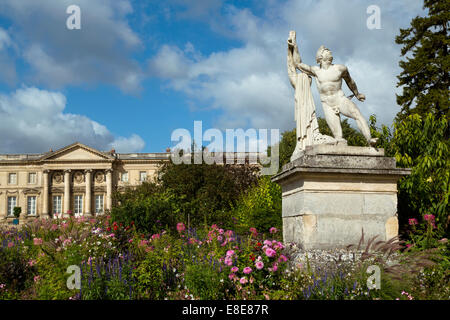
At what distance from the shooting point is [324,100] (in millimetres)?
6609

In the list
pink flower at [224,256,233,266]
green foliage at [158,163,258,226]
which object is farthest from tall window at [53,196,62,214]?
pink flower at [224,256,233,266]

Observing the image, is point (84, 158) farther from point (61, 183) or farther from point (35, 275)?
point (35, 275)

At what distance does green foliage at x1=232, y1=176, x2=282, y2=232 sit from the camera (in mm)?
11695

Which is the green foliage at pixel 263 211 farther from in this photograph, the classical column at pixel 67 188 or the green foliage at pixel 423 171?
the classical column at pixel 67 188

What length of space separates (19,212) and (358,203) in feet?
221

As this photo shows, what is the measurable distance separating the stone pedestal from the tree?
16.0m

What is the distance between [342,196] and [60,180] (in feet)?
220

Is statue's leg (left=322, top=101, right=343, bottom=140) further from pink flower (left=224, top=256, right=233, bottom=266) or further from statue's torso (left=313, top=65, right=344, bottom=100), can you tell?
pink flower (left=224, top=256, right=233, bottom=266)

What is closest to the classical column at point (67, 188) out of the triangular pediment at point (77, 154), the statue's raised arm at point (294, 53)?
the triangular pediment at point (77, 154)

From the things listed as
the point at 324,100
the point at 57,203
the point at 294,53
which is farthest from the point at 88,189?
the point at 324,100

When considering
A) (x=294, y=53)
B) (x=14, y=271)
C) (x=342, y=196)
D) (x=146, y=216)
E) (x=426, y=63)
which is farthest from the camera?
(x=426, y=63)

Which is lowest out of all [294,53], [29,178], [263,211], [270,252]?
[270,252]

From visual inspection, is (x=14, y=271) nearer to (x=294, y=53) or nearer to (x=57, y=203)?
(x=294, y=53)
